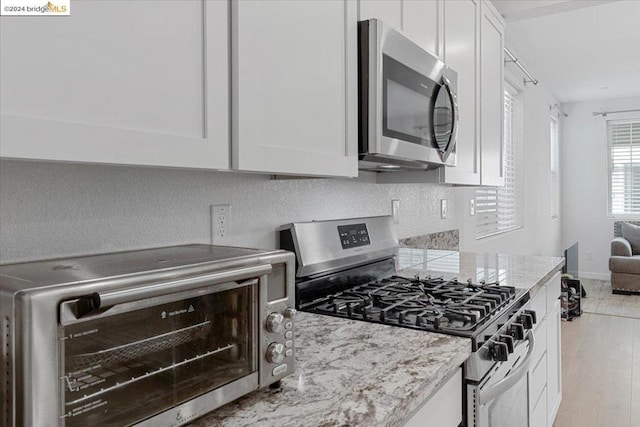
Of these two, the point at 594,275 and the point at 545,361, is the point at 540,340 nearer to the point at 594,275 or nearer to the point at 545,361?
the point at 545,361

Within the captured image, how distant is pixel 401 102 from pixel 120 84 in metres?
0.99

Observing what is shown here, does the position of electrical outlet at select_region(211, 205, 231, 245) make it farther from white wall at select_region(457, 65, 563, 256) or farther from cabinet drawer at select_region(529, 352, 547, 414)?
white wall at select_region(457, 65, 563, 256)

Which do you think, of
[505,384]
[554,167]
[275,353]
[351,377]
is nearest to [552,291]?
[505,384]

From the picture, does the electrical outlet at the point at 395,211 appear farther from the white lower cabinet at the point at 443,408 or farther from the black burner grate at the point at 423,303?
the white lower cabinet at the point at 443,408

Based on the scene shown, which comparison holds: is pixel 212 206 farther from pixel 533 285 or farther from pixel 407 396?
pixel 533 285

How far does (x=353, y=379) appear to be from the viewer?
0.92 meters

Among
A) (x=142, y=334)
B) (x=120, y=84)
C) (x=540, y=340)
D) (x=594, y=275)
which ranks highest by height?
(x=120, y=84)

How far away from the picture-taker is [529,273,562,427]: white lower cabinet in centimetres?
191

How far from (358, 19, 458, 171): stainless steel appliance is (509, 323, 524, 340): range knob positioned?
62 centimetres

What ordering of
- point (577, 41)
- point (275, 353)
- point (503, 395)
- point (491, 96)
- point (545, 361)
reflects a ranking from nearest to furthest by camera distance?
point (275, 353), point (503, 395), point (545, 361), point (491, 96), point (577, 41)

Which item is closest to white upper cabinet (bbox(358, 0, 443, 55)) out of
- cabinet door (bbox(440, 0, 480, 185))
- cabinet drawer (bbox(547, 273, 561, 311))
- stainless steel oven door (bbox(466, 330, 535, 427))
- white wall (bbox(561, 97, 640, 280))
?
cabinet door (bbox(440, 0, 480, 185))

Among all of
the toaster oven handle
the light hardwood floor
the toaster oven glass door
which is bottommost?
the light hardwood floor

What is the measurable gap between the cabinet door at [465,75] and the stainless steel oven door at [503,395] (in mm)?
803

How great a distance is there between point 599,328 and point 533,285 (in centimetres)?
322
